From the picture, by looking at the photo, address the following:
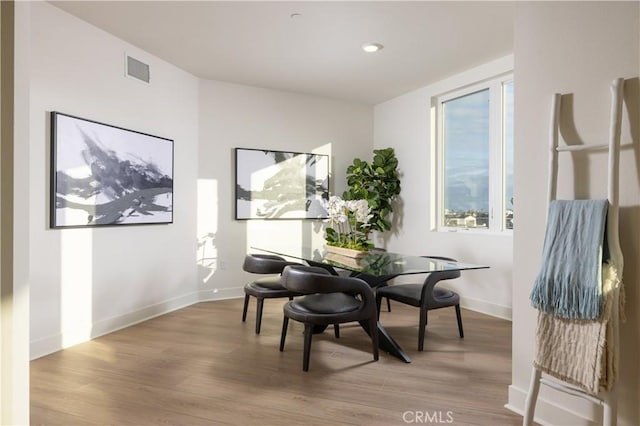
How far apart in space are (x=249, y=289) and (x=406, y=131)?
3.10m

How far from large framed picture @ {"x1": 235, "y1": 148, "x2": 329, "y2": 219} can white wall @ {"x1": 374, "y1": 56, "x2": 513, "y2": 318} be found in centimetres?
106

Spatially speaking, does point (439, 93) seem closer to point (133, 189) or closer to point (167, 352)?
point (133, 189)

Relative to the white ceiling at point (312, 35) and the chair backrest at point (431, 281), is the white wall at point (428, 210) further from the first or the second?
the chair backrest at point (431, 281)

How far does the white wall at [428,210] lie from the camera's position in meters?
4.32

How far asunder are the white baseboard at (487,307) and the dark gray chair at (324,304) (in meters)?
1.92

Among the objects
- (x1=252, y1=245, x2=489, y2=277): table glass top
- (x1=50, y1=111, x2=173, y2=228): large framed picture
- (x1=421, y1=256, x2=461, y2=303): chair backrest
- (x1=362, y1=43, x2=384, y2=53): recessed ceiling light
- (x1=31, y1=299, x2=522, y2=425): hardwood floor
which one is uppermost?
(x1=362, y1=43, x2=384, y2=53): recessed ceiling light

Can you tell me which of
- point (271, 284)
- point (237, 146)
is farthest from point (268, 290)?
point (237, 146)

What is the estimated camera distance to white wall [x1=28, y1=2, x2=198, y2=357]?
3.12m

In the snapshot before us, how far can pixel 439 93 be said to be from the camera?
4988 millimetres

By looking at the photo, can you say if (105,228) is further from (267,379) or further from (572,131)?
(572,131)

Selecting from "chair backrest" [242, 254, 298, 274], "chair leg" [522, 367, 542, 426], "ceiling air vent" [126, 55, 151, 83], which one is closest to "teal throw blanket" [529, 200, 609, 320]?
"chair leg" [522, 367, 542, 426]

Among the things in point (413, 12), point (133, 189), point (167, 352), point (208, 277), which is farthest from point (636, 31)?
point (208, 277)

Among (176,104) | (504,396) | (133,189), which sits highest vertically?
(176,104)

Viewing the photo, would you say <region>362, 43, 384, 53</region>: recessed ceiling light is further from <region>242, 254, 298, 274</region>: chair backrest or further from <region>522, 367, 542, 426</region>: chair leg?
<region>522, 367, 542, 426</region>: chair leg
